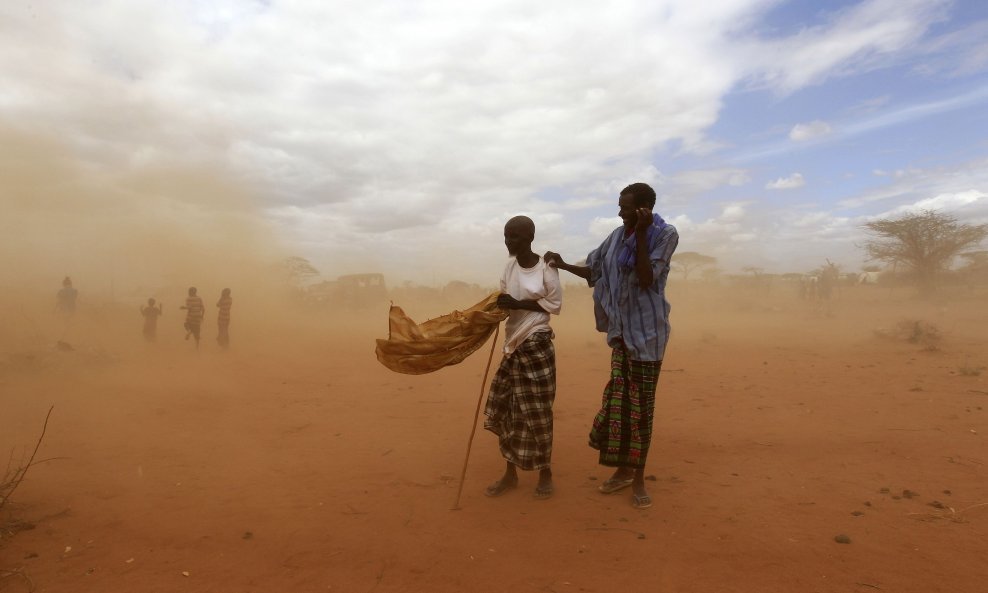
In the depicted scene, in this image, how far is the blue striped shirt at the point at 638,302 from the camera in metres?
3.64

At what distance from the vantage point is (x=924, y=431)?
541cm

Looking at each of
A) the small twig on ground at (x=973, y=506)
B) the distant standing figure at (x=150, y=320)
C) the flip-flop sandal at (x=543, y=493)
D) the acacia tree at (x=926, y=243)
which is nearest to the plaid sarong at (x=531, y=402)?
the flip-flop sandal at (x=543, y=493)

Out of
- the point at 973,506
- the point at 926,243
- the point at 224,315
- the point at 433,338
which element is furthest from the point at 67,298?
the point at 926,243

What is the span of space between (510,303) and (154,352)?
45.2ft

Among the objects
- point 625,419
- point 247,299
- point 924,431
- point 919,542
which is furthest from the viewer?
point 247,299

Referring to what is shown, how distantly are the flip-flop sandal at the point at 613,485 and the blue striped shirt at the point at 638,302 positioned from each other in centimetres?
102

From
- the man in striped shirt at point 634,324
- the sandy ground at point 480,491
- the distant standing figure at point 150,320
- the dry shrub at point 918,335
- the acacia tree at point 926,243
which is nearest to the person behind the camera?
the sandy ground at point 480,491

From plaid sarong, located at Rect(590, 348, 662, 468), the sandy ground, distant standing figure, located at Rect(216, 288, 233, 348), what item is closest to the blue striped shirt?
plaid sarong, located at Rect(590, 348, 662, 468)

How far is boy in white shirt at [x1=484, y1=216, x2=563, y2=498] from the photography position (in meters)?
3.85

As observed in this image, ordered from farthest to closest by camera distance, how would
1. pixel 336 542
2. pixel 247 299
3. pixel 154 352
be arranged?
pixel 247 299 → pixel 154 352 → pixel 336 542

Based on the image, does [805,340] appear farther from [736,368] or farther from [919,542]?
[919,542]

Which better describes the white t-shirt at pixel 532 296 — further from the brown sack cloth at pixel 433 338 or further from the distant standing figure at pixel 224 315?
the distant standing figure at pixel 224 315

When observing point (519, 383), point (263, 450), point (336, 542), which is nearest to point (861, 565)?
point (519, 383)

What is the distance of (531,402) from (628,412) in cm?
69
